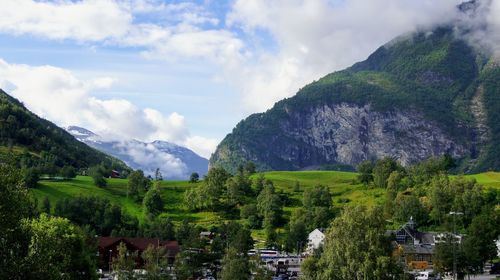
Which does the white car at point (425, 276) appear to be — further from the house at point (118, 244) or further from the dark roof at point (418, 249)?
the house at point (118, 244)

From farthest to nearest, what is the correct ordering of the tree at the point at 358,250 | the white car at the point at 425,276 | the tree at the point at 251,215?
the tree at the point at 251,215 < the white car at the point at 425,276 < the tree at the point at 358,250

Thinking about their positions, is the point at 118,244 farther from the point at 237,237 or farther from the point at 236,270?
the point at 236,270

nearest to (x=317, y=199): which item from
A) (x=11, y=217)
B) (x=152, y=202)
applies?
(x=152, y=202)

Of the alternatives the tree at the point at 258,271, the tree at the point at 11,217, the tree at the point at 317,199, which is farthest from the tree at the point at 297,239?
the tree at the point at 11,217

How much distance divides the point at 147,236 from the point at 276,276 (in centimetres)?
4653

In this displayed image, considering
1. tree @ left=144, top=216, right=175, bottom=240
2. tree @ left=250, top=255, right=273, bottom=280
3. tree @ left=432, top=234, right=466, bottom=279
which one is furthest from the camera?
tree @ left=144, top=216, right=175, bottom=240

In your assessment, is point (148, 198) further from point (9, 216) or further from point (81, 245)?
point (9, 216)

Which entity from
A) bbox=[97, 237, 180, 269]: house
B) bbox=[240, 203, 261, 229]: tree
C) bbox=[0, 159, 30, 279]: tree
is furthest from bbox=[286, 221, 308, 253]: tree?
bbox=[0, 159, 30, 279]: tree

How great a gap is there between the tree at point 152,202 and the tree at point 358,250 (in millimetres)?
120609

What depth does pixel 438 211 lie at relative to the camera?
154875 millimetres

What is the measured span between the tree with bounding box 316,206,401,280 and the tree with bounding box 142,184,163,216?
121 m

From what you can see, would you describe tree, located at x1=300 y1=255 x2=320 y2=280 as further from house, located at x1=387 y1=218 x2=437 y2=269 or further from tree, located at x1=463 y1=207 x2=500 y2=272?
house, located at x1=387 y1=218 x2=437 y2=269

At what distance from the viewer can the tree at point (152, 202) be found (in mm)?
186625

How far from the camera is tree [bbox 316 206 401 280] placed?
214 ft
